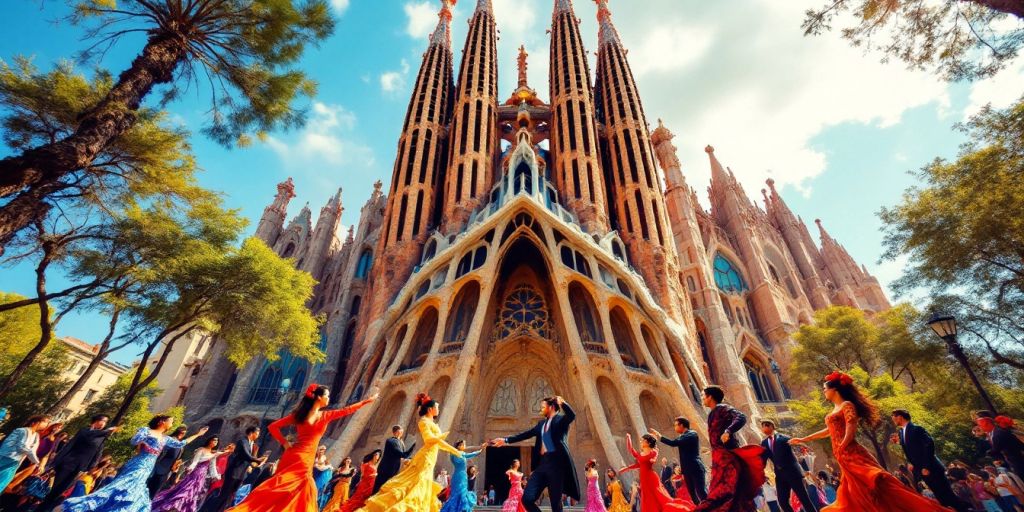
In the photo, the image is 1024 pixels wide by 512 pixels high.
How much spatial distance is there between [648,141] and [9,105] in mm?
23683

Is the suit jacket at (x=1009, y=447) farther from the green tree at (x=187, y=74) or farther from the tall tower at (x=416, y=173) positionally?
the tall tower at (x=416, y=173)

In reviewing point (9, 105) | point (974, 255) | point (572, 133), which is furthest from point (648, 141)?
point (9, 105)

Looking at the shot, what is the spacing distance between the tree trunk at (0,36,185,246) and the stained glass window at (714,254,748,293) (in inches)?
968

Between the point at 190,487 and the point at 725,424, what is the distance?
250 inches

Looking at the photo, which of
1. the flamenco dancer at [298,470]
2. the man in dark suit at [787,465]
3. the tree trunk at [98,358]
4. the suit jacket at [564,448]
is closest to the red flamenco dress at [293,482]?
the flamenco dancer at [298,470]

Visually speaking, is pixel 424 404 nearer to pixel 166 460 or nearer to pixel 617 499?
pixel 166 460

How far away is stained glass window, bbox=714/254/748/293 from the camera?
23.6m

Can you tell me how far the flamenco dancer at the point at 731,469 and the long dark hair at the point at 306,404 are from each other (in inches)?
133

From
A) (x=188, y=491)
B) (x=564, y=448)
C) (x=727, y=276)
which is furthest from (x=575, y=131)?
(x=188, y=491)

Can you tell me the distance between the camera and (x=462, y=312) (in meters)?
18.2

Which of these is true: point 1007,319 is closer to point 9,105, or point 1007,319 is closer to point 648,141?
point 648,141

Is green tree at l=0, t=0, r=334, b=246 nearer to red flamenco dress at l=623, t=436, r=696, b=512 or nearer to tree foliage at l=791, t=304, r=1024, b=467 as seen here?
red flamenco dress at l=623, t=436, r=696, b=512

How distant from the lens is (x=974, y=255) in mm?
10312

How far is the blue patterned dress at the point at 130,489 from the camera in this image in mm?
3797
